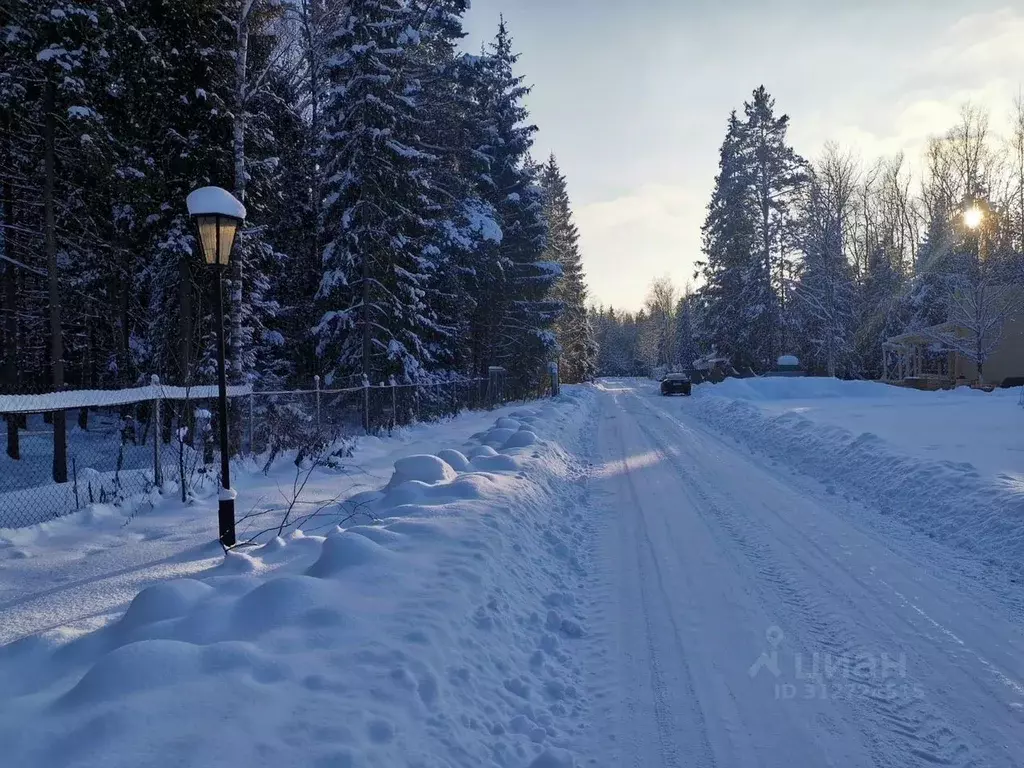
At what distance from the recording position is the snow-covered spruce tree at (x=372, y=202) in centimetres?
1712

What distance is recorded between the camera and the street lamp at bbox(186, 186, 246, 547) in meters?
6.11

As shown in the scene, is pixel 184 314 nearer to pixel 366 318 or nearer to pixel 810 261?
pixel 366 318

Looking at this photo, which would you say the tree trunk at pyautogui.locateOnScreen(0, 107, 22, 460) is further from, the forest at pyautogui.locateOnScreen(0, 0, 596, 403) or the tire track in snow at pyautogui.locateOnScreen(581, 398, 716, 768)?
the tire track in snow at pyautogui.locateOnScreen(581, 398, 716, 768)

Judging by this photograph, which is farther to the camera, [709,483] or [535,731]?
[709,483]

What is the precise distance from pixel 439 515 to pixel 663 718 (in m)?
3.21

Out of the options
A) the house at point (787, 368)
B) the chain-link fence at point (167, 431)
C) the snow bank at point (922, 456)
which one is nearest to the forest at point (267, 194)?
the chain-link fence at point (167, 431)

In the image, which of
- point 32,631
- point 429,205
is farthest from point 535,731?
point 429,205

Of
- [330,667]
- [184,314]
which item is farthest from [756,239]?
[330,667]

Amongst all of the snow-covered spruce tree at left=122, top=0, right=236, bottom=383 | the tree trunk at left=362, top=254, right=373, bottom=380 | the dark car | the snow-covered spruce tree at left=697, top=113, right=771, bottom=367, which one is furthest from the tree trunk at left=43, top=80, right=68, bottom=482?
the snow-covered spruce tree at left=697, top=113, right=771, bottom=367

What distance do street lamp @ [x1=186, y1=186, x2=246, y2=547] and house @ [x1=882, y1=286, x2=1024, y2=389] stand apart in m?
29.4

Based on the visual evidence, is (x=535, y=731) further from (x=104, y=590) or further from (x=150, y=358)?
(x=150, y=358)

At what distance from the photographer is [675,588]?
507 centimetres

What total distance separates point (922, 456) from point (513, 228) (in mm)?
21088

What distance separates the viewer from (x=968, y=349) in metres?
25.4
